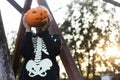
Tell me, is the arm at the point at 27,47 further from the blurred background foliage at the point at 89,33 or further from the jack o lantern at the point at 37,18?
the blurred background foliage at the point at 89,33

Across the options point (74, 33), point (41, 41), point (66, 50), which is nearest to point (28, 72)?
point (41, 41)

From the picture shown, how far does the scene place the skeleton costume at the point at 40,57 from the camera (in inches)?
163

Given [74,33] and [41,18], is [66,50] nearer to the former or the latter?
[41,18]

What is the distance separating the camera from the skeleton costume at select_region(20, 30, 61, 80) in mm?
4152

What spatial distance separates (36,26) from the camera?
4203mm

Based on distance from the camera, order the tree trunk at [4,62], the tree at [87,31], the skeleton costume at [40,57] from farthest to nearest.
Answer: the tree at [87,31]
the skeleton costume at [40,57]
the tree trunk at [4,62]

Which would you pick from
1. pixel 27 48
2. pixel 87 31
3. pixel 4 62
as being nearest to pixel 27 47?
pixel 27 48

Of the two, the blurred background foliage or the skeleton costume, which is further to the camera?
the blurred background foliage

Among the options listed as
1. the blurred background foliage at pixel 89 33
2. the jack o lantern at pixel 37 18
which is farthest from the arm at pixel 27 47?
the blurred background foliage at pixel 89 33

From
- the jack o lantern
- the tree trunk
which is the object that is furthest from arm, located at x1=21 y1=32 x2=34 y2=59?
the tree trunk

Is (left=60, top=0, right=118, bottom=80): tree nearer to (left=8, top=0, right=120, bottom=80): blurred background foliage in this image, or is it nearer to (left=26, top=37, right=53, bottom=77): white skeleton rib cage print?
(left=8, top=0, right=120, bottom=80): blurred background foliage

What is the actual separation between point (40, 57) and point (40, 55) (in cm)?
2

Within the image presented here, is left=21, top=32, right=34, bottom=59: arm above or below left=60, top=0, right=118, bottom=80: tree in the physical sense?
above

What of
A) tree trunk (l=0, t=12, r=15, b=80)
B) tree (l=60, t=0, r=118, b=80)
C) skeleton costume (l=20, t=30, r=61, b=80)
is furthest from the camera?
tree (l=60, t=0, r=118, b=80)
